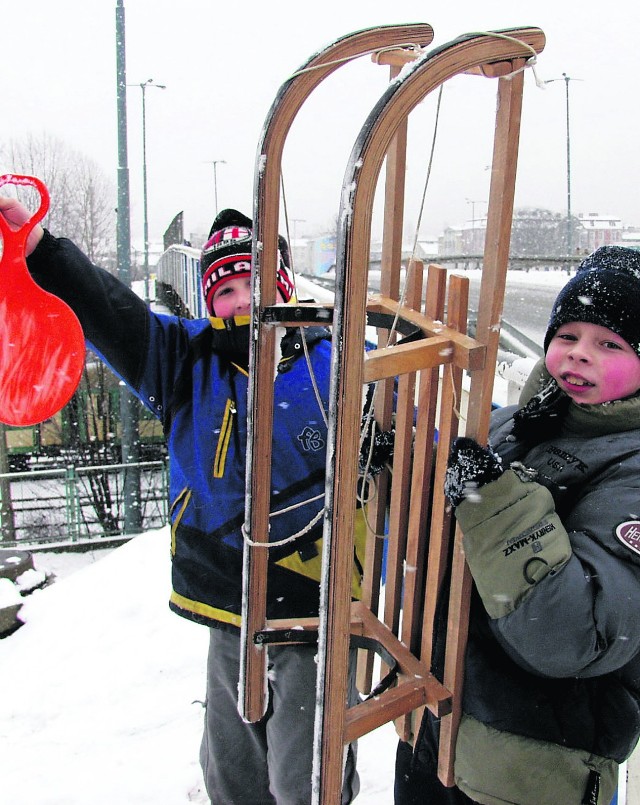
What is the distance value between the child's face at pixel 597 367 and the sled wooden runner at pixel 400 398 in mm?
161

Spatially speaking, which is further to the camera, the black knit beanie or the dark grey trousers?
the dark grey trousers

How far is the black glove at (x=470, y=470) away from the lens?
109 centimetres

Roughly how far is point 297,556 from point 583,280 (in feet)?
3.19

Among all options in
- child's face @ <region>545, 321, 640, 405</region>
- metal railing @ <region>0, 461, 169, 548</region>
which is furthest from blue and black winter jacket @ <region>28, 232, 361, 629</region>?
metal railing @ <region>0, 461, 169, 548</region>

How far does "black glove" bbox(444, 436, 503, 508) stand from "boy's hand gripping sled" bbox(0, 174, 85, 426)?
0.91 meters

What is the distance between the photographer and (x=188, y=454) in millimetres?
1692

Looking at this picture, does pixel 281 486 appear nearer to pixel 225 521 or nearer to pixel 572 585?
pixel 225 521

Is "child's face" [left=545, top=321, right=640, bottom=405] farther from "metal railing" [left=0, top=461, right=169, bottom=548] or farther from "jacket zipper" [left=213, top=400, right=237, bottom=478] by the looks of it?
"metal railing" [left=0, top=461, right=169, bottom=548]

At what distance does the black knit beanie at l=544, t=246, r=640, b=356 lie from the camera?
Answer: 46.0 inches

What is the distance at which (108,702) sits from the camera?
3.27 meters

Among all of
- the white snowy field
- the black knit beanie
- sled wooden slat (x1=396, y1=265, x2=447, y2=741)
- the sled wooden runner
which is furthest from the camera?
the white snowy field

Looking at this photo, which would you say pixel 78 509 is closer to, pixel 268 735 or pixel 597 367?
pixel 268 735

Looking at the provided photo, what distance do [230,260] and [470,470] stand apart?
0.91m

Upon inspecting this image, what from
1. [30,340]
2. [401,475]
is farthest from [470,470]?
[30,340]
